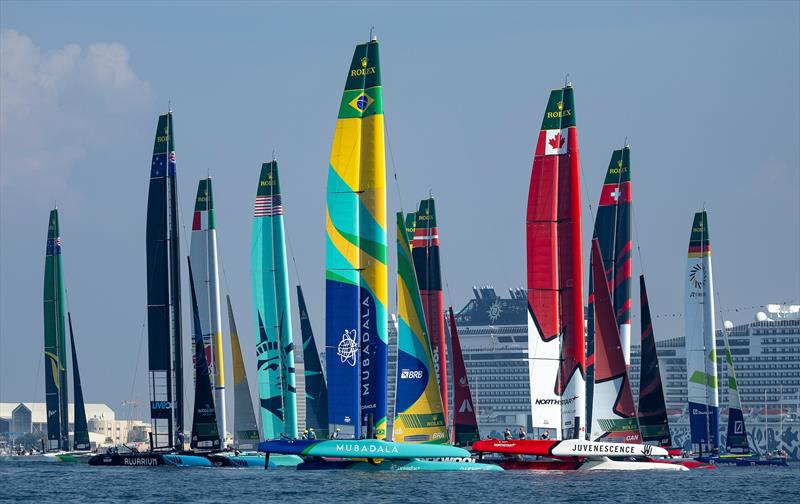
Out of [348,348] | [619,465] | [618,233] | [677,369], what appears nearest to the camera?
[348,348]

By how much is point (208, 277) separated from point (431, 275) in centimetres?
877

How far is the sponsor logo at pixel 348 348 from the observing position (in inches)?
1761

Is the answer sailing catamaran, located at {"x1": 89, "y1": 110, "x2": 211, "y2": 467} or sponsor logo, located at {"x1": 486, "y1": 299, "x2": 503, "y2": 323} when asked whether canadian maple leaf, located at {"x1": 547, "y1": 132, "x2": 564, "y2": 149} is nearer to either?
sailing catamaran, located at {"x1": 89, "y1": 110, "x2": 211, "y2": 467}

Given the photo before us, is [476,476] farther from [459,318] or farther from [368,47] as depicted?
[459,318]

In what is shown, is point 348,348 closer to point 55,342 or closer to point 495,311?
point 55,342

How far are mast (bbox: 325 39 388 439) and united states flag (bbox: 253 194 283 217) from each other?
1785 centimetres

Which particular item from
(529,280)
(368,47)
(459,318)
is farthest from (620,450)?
(459,318)

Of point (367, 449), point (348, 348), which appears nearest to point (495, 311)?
point (348, 348)

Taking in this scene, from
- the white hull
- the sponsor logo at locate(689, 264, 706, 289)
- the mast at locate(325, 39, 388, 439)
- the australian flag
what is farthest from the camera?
the sponsor logo at locate(689, 264, 706, 289)

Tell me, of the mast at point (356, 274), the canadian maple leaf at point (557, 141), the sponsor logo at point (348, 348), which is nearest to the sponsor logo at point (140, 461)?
the mast at point (356, 274)

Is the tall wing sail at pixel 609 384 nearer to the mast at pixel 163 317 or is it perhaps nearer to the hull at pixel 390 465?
the hull at pixel 390 465

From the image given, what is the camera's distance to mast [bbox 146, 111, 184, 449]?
57031mm

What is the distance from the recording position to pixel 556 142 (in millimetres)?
49969

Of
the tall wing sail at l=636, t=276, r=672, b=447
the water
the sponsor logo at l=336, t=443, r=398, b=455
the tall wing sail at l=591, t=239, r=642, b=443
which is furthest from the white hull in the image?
the sponsor logo at l=336, t=443, r=398, b=455
